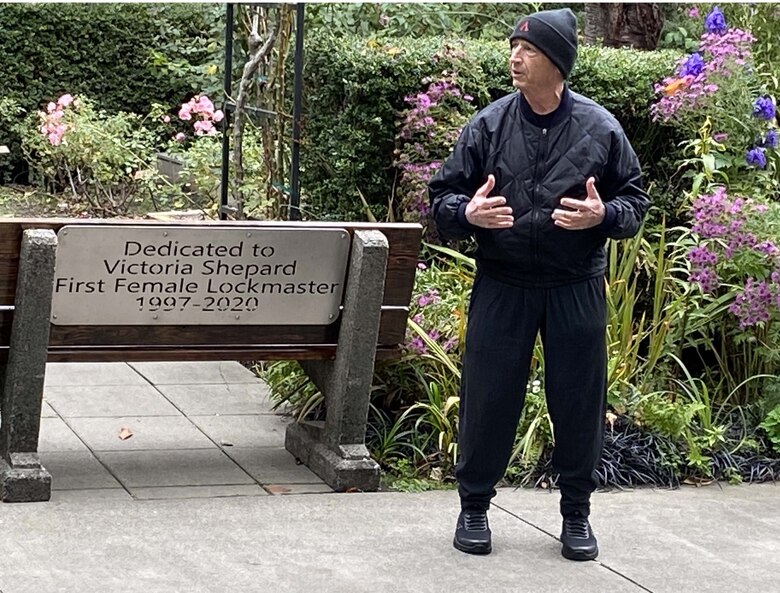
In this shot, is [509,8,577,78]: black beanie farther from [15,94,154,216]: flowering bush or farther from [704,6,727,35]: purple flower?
[15,94,154,216]: flowering bush

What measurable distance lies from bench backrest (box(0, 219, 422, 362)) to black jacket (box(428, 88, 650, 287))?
968 millimetres

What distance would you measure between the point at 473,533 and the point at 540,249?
3.35 feet

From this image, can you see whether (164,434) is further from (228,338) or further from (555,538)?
(555,538)

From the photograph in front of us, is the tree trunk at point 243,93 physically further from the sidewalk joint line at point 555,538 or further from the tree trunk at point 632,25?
the tree trunk at point 632,25

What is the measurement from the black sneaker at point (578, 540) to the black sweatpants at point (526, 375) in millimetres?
44

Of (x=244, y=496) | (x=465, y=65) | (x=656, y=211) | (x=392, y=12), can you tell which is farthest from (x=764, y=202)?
(x=392, y=12)

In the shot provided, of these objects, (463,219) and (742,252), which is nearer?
(463,219)

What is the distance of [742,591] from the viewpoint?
472 cm

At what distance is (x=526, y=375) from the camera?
4918 millimetres

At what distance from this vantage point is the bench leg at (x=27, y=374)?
5.17 metres

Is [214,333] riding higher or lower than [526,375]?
lower

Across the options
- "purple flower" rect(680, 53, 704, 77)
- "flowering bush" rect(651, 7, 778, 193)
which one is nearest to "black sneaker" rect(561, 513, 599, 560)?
"flowering bush" rect(651, 7, 778, 193)

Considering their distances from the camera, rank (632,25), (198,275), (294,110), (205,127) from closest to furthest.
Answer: (198,275) < (294,110) < (205,127) < (632,25)

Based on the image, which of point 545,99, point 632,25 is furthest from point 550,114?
point 632,25
